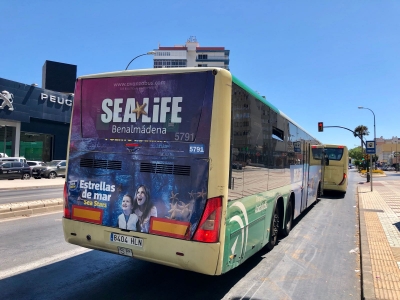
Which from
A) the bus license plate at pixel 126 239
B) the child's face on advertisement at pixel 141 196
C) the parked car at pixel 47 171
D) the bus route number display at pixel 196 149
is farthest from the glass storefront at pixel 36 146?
the bus route number display at pixel 196 149

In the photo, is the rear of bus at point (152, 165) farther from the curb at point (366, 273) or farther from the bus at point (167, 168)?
the curb at point (366, 273)

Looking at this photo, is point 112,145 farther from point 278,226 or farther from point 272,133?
point 278,226

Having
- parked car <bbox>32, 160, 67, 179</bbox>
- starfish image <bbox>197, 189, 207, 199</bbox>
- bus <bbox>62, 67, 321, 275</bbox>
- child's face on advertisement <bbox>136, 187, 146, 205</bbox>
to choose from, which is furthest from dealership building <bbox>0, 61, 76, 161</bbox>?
starfish image <bbox>197, 189, 207, 199</bbox>

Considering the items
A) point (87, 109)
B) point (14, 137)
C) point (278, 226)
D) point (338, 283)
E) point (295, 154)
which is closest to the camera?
point (87, 109)

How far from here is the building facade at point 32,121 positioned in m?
32.5

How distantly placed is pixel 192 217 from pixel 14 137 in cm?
3547

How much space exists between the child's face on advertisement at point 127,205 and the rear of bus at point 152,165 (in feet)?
0.04

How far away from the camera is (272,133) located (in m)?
6.49

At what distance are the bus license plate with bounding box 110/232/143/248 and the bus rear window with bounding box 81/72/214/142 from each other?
132 centimetres

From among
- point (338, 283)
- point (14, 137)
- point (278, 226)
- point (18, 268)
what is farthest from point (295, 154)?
point (14, 137)

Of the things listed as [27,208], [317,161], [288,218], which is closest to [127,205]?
[288,218]

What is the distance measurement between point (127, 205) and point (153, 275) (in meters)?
1.51

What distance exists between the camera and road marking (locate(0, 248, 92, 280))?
196 inches

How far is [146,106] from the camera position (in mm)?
4418
